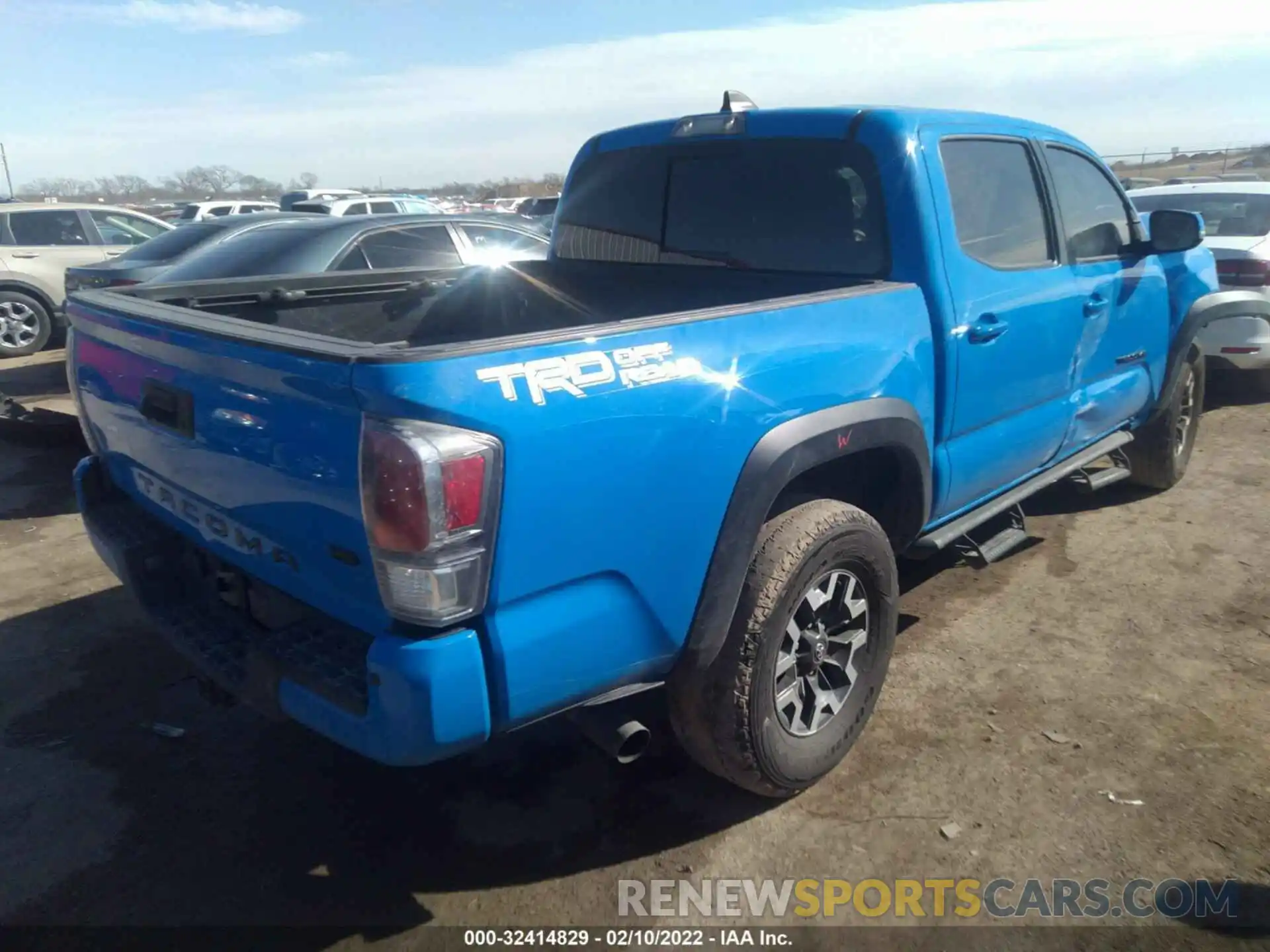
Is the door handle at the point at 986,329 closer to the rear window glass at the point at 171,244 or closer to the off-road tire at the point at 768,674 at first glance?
the off-road tire at the point at 768,674

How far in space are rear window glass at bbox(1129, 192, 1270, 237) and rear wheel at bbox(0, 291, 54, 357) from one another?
11839 mm

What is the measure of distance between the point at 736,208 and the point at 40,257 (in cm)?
1104

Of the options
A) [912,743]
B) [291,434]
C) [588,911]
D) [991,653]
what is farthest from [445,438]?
[991,653]

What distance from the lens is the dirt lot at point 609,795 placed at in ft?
8.72

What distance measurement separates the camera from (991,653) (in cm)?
388

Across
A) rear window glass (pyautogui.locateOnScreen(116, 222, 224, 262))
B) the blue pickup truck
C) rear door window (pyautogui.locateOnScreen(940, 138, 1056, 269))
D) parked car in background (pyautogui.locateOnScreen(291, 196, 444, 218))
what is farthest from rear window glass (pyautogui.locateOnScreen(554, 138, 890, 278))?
parked car in background (pyautogui.locateOnScreen(291, 196, 444, 218))

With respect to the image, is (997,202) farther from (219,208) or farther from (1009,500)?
(219,208)

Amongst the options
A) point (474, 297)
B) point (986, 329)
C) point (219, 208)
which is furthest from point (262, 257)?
point (219, 208)

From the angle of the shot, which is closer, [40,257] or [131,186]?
[40,257]

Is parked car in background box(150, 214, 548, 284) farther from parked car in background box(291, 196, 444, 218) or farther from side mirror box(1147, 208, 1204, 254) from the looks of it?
parked car in background box(291, 196, 444, 218)

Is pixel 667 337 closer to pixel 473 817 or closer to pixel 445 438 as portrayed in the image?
pixel 445 438

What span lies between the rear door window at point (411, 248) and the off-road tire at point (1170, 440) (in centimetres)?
485

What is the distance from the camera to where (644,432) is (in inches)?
88.3

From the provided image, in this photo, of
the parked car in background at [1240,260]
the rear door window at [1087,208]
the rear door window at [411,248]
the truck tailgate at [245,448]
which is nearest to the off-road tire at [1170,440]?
the parked car in background at [1240,260]
